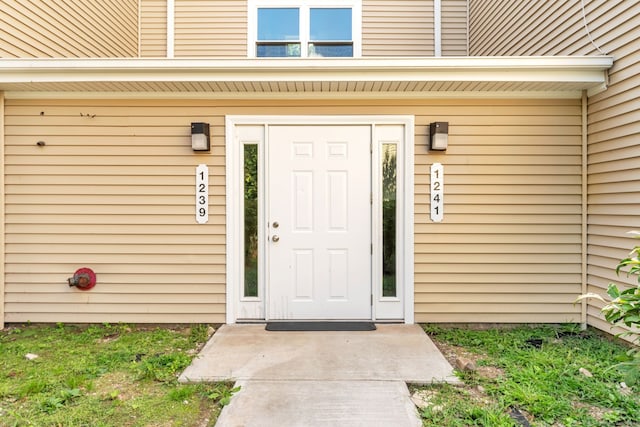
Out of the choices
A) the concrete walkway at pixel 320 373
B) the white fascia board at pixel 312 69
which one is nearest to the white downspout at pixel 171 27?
the white fascia board at pixel 312 69

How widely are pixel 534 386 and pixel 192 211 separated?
3.26 meters

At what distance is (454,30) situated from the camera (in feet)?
19.6

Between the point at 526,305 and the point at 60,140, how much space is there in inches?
196

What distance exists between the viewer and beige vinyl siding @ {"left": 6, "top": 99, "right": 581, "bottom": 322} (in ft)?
12.4

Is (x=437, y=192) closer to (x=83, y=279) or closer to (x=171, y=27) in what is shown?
(x=83, y=279)

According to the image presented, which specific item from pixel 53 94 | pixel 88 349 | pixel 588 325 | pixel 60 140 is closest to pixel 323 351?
A: pixel 88 349

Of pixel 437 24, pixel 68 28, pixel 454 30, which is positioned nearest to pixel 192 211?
pixel 68 28

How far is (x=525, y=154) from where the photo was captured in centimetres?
378

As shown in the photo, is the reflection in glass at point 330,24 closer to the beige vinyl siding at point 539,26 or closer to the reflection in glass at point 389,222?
the beige vinyl siding at point 539,26

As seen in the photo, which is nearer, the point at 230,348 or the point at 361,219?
the point at 230,348

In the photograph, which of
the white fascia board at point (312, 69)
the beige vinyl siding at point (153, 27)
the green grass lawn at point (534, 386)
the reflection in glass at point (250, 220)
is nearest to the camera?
the green grass lawn at point (534, 386)

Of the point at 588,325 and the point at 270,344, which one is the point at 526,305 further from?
the point at 270,344

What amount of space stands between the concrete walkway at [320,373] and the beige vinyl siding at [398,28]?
434 cm

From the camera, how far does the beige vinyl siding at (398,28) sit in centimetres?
595
